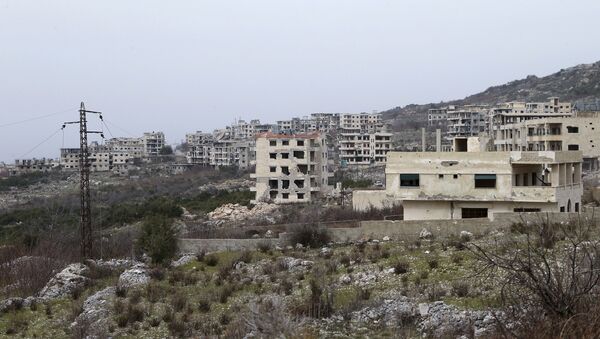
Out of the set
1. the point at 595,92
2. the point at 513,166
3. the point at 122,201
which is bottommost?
the point at 122,201

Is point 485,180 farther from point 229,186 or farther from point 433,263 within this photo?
point 229,186

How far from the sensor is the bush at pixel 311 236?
28547mm

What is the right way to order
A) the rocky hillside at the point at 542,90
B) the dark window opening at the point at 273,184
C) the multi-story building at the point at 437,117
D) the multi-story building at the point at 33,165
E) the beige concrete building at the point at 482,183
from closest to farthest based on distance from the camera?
the beige concrete building at the point at 482,183 < the dark window opening at the point at 273,184 < the multi-story building at the point at 33,165 < the rocky hillside at the point at 542,90 < the multi-story building at the point at 437,117

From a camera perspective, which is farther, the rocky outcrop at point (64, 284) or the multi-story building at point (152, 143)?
the multi-story building at point (152, 143)

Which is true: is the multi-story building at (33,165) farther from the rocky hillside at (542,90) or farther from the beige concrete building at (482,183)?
the beige concrete building at (482,183)

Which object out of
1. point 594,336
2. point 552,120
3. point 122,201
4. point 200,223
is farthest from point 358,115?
point 594,336

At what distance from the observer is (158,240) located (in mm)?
27766

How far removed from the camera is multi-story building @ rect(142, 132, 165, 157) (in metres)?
139

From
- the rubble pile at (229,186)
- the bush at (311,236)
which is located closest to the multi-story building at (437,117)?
the rubble pile at (229,186)

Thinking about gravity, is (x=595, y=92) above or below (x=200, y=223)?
above

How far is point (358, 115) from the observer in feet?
440

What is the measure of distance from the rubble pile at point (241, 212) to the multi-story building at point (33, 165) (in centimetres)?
6428

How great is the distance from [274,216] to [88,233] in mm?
22823

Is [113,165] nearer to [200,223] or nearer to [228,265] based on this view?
[200,223]
